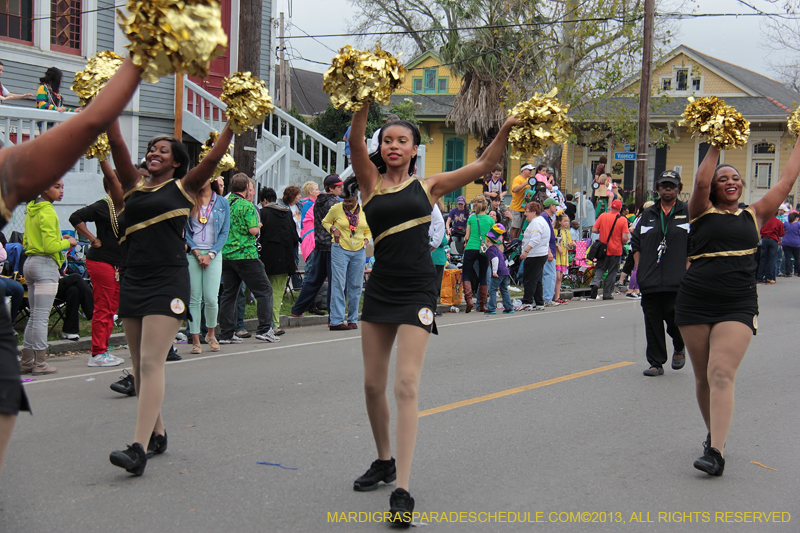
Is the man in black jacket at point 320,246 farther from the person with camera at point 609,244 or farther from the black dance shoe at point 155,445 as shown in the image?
the person with camera at point 609,244

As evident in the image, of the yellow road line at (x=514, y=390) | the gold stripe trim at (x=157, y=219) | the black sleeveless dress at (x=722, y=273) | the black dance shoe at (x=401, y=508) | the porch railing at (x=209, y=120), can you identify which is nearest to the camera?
the black dance shoe at (x=401, y=508)

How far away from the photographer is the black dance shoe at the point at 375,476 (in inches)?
178

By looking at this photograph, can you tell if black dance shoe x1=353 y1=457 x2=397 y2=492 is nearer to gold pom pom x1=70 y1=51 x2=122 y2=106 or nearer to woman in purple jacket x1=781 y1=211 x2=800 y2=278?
gold pom pom x1=70 y1=51 x2=122 y2=106

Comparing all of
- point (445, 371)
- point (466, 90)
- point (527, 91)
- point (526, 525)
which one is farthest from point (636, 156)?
point (526, 525)

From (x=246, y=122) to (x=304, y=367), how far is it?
13.1 feet

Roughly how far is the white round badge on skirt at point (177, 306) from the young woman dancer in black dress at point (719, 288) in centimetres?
321

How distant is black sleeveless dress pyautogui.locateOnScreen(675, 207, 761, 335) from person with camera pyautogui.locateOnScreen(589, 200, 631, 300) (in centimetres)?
1040

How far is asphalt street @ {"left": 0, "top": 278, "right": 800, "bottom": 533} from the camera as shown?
4.24 metres

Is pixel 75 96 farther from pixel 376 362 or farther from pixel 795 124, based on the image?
pixel 795 124

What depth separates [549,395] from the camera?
714 cm

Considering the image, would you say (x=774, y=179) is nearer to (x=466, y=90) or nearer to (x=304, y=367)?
(x=466, y=90)

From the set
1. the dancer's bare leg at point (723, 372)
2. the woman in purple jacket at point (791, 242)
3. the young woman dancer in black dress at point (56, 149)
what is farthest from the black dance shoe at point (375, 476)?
the woman in purple jacket at point (791, 242)

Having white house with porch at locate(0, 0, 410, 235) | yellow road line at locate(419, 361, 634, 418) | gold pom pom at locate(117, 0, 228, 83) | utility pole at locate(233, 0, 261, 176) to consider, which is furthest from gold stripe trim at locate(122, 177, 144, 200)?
white house with porch at locate(0, 0, 410, 235)

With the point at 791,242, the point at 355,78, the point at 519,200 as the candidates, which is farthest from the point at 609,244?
the point at 355,78
